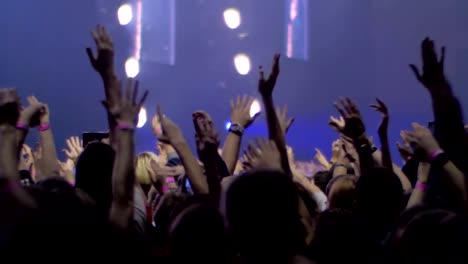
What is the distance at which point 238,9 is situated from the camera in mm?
9562

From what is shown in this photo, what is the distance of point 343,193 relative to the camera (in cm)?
262

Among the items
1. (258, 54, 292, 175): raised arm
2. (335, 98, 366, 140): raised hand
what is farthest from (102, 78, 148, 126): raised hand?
(335, 98, 366, 140): raised hand

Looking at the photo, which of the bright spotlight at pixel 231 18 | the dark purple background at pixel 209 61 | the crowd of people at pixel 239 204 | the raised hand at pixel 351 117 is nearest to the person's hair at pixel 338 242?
the crowd of people at pixel 239 204

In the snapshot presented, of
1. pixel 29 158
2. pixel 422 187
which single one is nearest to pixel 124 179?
pixel 422 187

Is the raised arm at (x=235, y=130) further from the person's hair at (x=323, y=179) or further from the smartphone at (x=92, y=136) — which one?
the smartphone at (x=92, y=136)

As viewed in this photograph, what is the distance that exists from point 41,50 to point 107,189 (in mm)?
7676

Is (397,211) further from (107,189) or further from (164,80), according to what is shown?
(164,80)

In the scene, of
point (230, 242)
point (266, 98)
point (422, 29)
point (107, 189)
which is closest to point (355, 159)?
point (266, 98)

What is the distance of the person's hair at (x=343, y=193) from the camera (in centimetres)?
262

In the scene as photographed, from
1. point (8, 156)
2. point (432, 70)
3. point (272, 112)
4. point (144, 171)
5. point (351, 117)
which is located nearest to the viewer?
point (8, 156)

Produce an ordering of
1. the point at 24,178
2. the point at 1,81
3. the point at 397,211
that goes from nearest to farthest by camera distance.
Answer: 1. the point at 397,211
2. the point at 24,178
3. the point at 1,81

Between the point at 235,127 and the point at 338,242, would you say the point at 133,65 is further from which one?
the point at 338,242

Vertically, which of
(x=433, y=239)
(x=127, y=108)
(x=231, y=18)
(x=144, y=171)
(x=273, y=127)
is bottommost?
(x=144, y=171)

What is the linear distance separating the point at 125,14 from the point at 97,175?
25.0 feet
